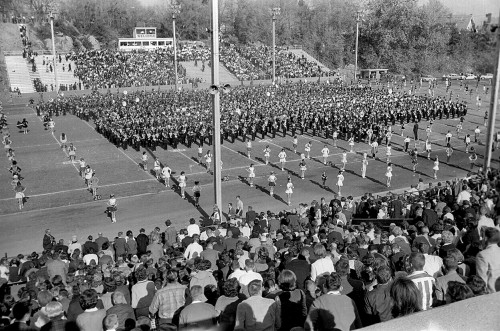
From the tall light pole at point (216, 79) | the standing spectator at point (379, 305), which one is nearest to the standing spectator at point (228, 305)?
the standing spectator at point (379, 305)

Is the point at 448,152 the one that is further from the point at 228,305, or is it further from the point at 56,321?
the point at 56,321

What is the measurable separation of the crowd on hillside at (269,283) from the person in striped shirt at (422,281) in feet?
0.05

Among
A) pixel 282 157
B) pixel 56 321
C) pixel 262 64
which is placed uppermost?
pixel 262 64

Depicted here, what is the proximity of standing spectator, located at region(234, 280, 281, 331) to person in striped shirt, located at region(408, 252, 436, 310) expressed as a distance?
1.70 metres

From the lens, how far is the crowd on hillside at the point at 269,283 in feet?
18.2

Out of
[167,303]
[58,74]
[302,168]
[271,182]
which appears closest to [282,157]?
[302,168]

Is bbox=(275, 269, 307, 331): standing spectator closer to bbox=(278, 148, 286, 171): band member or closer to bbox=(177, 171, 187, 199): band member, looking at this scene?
bbox=(177, 171, 187, 199): band member

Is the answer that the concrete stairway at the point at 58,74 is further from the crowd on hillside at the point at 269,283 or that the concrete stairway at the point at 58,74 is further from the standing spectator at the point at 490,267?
the standing spectator at the point at 490,267

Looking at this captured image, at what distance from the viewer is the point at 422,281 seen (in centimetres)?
594

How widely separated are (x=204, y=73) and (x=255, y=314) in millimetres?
63740

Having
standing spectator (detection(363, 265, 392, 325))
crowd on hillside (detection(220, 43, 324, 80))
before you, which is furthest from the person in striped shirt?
crowd on hillside (detection(220, 43, 324, 80))

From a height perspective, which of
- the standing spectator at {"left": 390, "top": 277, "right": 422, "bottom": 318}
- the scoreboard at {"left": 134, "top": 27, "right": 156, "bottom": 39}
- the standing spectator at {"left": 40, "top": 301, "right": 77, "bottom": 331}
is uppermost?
the scoreboard at {"left": 134, "top": 27, "right": 156, "bottom": 39}

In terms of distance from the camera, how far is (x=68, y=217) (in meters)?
20.1

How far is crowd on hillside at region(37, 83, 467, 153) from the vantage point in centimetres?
3228
